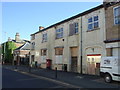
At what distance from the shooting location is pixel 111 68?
12.8 metres

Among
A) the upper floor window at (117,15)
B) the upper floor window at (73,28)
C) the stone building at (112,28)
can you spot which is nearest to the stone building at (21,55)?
the upper floor window at (73,28)

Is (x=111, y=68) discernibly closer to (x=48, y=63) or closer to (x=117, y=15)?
(x=117, y=15)

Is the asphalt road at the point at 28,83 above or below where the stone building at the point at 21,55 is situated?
below

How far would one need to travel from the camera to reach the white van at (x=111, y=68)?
12.2m

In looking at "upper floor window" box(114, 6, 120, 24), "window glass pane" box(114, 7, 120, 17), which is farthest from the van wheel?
"window glass pane" box(114, 7, 120, 17)

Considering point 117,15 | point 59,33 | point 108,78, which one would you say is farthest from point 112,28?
point 59,33

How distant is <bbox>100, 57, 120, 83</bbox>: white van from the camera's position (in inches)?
482

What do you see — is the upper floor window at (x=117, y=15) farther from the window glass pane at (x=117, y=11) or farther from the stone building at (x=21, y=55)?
the stone building at (x=21, y=55)

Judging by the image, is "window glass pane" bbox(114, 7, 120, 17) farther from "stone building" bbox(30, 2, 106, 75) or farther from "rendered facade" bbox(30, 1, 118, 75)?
"stone building" bbox(30, 2, 106, 75)

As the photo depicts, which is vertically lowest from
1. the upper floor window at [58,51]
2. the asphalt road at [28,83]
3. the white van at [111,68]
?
the asphalt road at [28,83]

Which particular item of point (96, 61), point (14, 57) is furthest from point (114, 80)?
point (14, 57)

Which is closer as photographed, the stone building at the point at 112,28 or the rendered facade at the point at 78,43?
the stone building at the point at 112,28

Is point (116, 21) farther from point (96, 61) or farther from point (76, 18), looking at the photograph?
point (76, 18)

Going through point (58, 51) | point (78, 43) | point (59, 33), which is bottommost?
point (58, 51)
